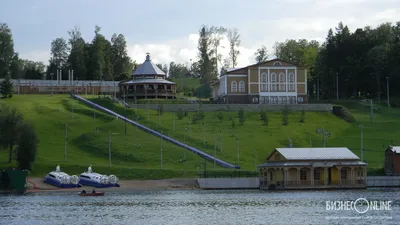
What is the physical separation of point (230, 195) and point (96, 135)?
3907 cm

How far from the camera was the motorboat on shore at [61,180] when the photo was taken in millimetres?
98062

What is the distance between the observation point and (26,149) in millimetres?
101688

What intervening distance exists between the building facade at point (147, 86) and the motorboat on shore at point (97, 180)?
7185 centimetres

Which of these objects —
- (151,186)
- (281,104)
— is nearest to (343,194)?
(151,186)

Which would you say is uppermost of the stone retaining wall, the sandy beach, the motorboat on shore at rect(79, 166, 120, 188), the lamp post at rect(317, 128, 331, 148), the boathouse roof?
the stone retaining wall

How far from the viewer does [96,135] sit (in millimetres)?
122250

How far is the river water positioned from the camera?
64.2m

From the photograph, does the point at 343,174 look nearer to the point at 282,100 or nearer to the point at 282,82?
the point at 282,100

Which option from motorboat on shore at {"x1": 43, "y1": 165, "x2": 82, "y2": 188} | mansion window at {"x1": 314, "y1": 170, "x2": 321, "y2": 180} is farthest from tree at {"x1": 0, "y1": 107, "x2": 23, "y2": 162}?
mansion window at {"x1": 314, "y1": 170, "x2": 321, "y2": 180}

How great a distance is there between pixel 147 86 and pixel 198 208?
101 meters

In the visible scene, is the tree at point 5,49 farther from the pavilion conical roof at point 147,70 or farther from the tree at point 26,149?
the tree at point 26,149

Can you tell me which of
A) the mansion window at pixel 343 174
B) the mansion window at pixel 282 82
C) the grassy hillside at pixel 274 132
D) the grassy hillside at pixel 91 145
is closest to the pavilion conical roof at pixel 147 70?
the grassy hillside at pixel 274 132

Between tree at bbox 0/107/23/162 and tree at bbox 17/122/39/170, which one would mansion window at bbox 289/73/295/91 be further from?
tree at bbox 17/122/39/170

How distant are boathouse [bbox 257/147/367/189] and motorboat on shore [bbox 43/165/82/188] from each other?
23.1m
